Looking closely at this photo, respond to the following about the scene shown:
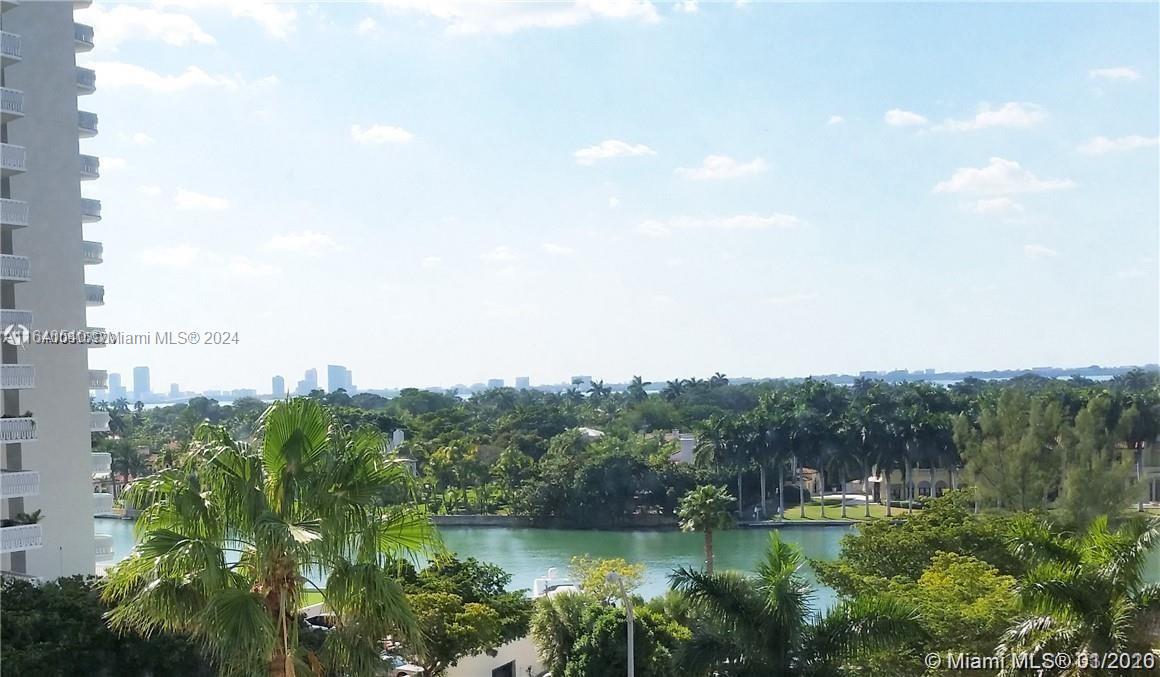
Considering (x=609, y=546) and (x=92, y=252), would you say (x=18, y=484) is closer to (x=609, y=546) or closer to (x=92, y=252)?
(x=92, y=252)

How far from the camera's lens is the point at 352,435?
7.32 m

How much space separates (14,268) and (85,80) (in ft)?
15.2

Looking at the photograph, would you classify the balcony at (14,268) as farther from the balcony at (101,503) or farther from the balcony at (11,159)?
the balcony at (101,503)

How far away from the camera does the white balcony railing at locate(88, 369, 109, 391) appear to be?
20.0 meters

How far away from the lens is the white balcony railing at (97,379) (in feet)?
65.8

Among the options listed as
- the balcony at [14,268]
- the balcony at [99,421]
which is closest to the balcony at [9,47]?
the balcony at [14,268]

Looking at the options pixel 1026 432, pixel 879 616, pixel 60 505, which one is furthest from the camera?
pixel 1026 432

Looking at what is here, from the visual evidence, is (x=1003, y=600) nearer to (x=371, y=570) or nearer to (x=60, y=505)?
(x=371, y=570)

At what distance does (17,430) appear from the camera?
17.8 m

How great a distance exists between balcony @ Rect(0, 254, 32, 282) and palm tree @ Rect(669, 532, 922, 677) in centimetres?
1339

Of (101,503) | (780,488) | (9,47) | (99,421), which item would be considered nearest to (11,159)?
(9,47)

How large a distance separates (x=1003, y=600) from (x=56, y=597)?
1241cm

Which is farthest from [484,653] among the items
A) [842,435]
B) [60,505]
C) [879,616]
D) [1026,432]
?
[842,435]

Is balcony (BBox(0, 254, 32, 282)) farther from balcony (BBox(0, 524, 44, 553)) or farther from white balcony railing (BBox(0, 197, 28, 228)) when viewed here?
balcony (BBox(0, 524, 44, 553))
